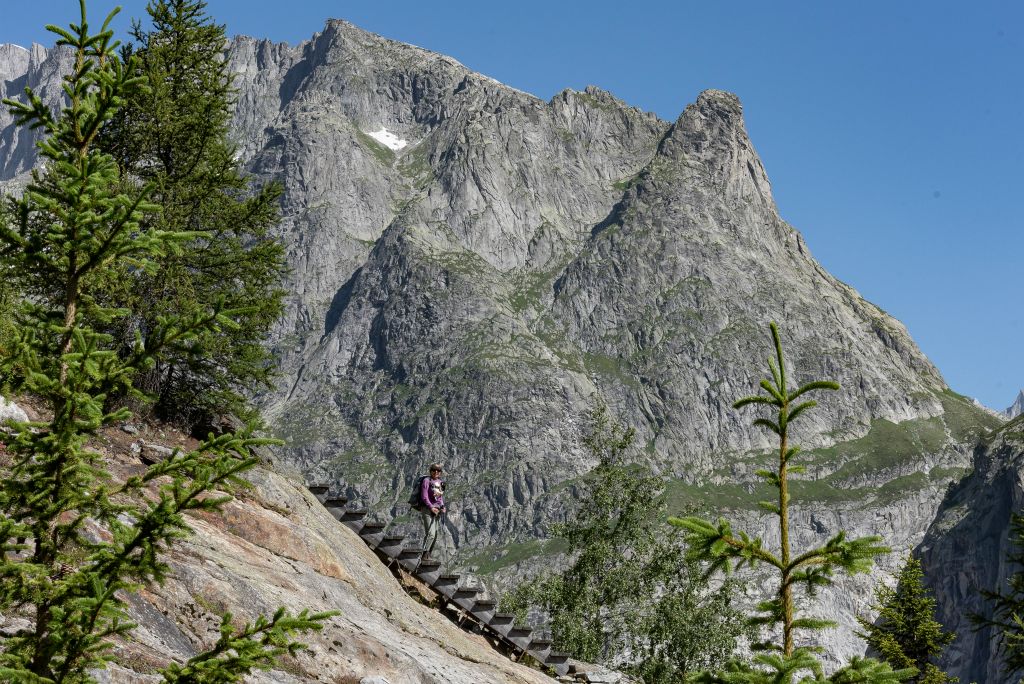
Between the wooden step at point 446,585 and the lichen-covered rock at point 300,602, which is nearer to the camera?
the lichen-covered rock at point 300,602

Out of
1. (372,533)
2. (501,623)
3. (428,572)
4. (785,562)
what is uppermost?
(785,562)

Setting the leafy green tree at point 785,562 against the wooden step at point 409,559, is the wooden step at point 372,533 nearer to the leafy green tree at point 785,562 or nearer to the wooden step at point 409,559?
the wooden step at point 409,559

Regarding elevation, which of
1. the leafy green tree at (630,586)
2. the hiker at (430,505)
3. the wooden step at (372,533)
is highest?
the leafy green tree at (630,586)

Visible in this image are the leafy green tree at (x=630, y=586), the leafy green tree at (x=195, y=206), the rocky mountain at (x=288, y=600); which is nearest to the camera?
the rocky mountain at (x=288, y=600)

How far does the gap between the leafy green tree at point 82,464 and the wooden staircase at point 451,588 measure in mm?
13306

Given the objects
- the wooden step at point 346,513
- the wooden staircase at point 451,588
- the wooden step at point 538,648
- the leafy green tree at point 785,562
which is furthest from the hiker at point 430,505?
the leafy green tree at point 785,562

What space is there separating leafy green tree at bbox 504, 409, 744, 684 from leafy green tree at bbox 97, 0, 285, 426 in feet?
73.6

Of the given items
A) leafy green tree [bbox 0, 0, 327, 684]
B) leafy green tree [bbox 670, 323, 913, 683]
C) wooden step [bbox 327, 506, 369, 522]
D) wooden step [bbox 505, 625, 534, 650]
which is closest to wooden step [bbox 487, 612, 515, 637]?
wooden step [bbox 505, 625, 534, 650]

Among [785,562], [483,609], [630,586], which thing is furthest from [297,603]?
[630,586]

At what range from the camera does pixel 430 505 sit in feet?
74.7

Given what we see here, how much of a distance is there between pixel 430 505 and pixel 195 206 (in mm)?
11411

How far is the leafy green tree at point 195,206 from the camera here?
25234 millimetres

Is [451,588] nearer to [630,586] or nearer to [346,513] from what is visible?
[346,513]

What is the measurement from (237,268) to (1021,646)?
2169 centimetres
